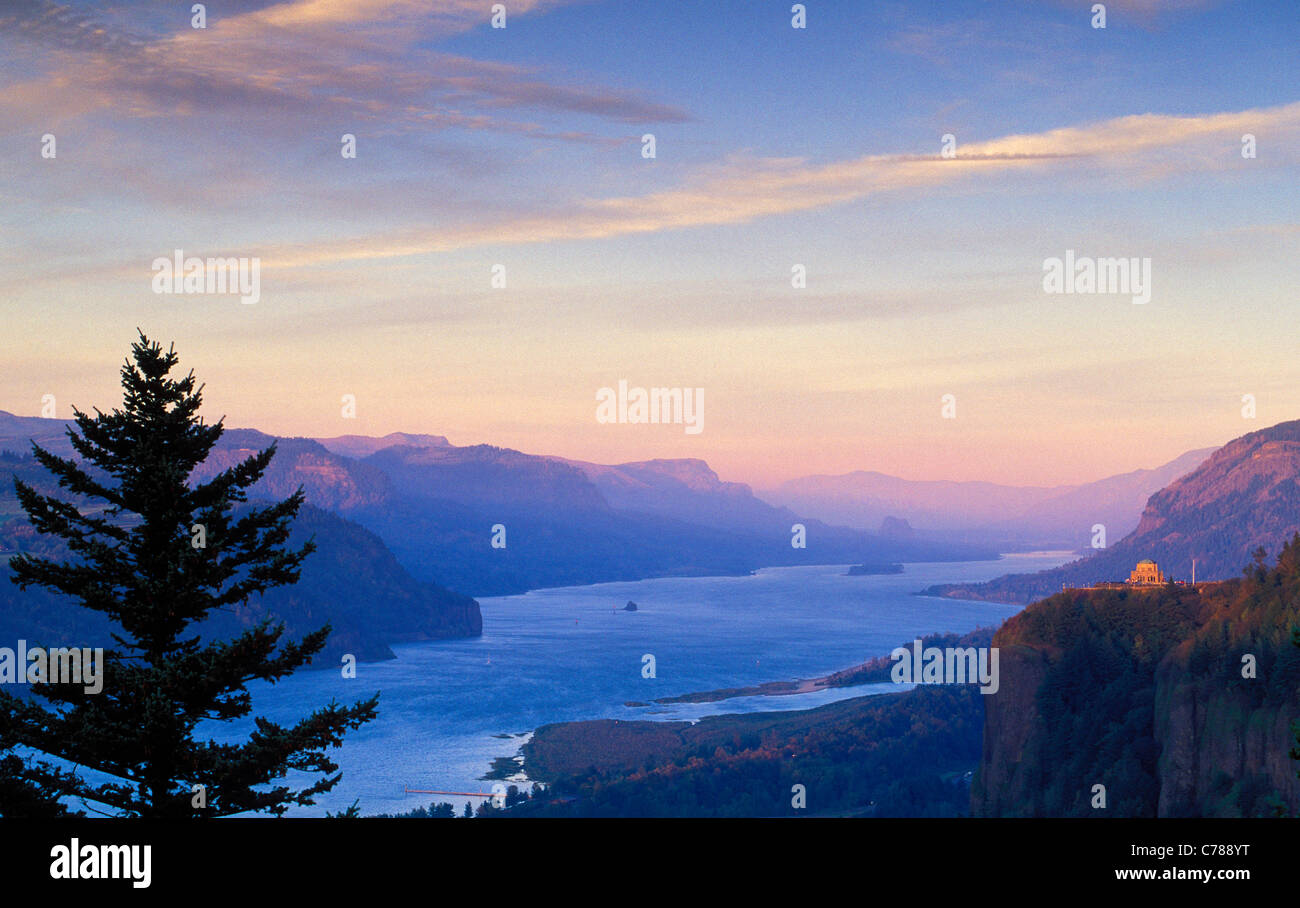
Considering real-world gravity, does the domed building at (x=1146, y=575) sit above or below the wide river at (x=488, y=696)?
above

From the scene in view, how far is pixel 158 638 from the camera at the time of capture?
16.9m

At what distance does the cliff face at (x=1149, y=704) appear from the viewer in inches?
2140

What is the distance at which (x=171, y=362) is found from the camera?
1772 centimetres

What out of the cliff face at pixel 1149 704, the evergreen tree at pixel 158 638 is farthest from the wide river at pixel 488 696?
the evergreen tree at pixel 158 638

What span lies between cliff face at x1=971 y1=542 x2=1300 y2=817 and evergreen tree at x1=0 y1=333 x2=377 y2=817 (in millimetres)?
46700

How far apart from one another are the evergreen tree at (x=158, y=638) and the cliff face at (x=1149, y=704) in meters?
46.7

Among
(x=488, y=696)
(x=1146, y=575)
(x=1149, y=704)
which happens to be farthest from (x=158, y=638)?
(x=488, y=696)

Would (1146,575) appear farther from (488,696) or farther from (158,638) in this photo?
(158,638)

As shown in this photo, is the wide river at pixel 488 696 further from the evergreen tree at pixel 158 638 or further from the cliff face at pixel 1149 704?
the evergreen tree at pixel 158 638

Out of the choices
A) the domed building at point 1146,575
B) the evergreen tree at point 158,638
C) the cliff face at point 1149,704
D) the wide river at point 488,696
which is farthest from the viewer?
the wide river at point 488,696

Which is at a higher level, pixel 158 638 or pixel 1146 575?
pixel 158 638

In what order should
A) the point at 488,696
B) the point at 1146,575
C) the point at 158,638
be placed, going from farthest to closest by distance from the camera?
the point at 488,696 < the point at 1146,575 < the point at 158,638

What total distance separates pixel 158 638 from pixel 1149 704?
68.3 m
